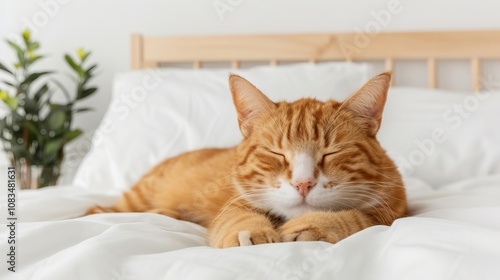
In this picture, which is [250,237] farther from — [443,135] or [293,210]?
[443,135]

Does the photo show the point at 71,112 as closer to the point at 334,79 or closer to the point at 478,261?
the point at 334,79

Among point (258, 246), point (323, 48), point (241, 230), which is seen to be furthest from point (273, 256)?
point (323, 48)

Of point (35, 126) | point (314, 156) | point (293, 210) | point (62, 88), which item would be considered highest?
point (314, 156)

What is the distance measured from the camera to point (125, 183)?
2082 mm

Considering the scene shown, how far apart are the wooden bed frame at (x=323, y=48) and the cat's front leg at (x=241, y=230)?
153 centimetres

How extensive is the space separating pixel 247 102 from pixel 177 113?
41.5 inches

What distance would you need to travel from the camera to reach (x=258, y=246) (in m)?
0.88

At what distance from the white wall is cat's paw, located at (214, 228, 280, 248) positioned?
1.79m

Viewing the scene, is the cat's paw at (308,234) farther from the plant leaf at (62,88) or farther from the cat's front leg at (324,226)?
the plant leaf at (62,88)

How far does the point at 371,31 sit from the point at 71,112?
142 cm

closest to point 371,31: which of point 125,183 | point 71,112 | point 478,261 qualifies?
point 125,183

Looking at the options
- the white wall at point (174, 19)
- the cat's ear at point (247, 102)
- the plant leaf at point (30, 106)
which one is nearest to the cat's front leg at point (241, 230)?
the cat's ear at point (247, 102)

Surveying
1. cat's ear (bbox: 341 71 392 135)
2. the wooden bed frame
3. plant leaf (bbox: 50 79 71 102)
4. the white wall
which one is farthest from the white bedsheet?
plant leaf (bbox: 50 79 71 102)

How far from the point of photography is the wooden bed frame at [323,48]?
95.0 inches
